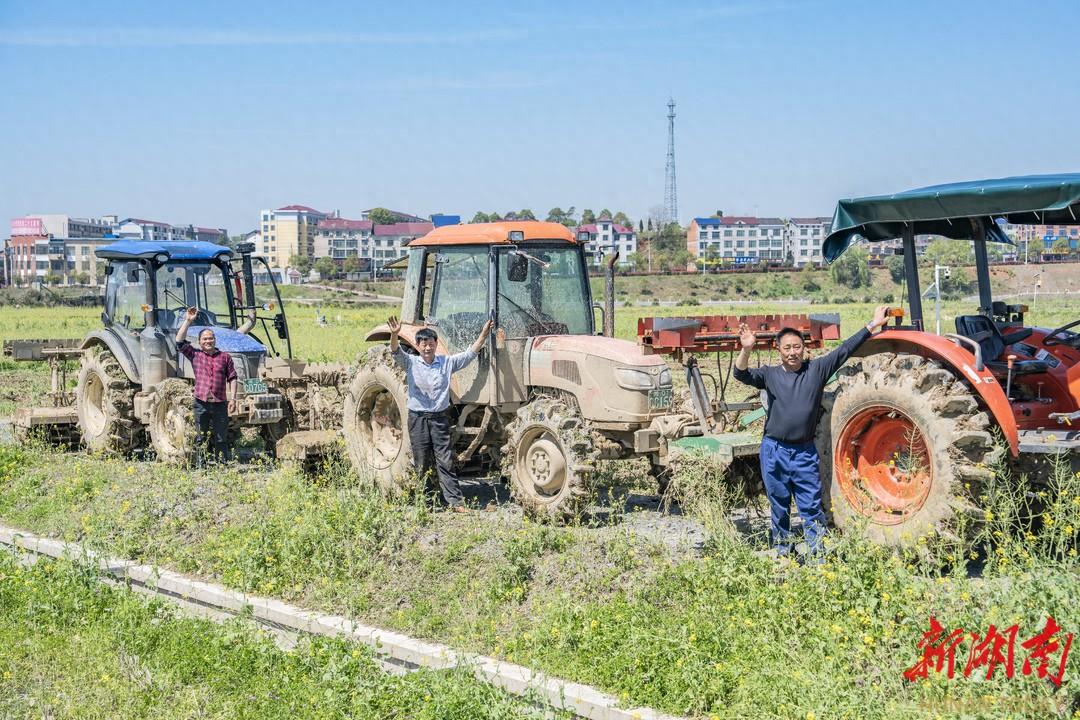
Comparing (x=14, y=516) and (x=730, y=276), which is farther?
(x=730, y=276)

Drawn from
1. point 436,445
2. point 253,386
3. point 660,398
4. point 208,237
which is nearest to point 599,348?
point 660,398

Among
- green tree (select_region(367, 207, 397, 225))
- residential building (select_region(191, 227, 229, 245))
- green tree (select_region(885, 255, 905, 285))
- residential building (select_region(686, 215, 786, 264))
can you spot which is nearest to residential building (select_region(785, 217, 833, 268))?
residential building (select_region(686, 215, 786, 264))

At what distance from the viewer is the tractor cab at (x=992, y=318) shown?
25.0 feet

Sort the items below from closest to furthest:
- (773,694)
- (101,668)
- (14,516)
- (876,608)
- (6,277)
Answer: (773,694), (876,608), (101,668), (14,516), (6,277)

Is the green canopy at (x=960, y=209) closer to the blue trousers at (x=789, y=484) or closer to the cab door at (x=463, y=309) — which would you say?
the blue trousers at (x=789, y=484)

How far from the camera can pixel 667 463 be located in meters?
9.48

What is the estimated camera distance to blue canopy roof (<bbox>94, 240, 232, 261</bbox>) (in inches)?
562

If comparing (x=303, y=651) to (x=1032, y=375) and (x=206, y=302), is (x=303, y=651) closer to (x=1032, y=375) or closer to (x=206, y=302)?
(x=1032, y=375)

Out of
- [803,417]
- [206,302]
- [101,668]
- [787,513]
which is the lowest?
[101,668]

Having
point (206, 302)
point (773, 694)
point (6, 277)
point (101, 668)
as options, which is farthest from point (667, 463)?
point (6, 277)

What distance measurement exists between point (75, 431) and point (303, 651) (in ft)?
31.5

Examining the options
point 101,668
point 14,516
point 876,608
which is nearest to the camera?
point 876,608

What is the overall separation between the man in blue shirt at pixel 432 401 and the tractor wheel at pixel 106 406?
5.20 m

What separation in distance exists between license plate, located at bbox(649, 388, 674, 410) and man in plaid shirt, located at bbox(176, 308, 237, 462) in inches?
208
